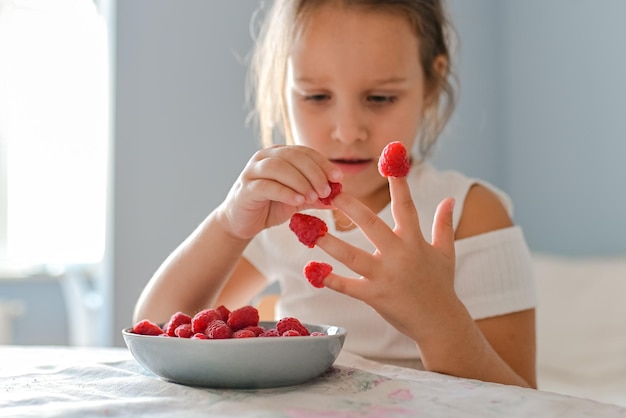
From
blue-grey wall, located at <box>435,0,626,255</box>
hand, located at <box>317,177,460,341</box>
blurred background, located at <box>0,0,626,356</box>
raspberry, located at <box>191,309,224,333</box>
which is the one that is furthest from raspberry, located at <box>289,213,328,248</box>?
blue-grey wall, located at <box>435,0,626,255</box>

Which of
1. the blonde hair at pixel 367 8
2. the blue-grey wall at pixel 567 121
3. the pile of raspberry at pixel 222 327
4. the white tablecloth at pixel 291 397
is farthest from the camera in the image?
the blue-grey wall at pixel 567 121

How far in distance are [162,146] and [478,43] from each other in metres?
1.12

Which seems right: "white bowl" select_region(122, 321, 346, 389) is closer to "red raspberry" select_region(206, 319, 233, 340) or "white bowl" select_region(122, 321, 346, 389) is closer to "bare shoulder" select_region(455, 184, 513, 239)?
"red raspberry" select_region(206, 319, 233, 340)


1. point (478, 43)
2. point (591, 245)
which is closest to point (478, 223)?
point (591, 245)

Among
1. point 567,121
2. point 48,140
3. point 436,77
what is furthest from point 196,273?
point 48,140

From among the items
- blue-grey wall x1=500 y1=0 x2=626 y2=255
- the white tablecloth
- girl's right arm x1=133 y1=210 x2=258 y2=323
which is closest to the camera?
the white tablecloth

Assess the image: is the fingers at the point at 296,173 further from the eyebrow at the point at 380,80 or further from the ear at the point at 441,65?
the ear at the point at 441,65

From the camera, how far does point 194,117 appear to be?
2264mm

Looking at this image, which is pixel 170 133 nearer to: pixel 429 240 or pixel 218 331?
pixel 429 240

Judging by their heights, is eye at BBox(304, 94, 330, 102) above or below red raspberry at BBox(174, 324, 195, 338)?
above

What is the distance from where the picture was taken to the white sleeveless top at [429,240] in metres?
1.07

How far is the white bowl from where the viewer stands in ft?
1.81

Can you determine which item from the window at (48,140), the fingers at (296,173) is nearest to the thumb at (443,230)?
the fingers at (296,173)

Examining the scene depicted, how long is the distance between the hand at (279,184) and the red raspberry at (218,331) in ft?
0.53
